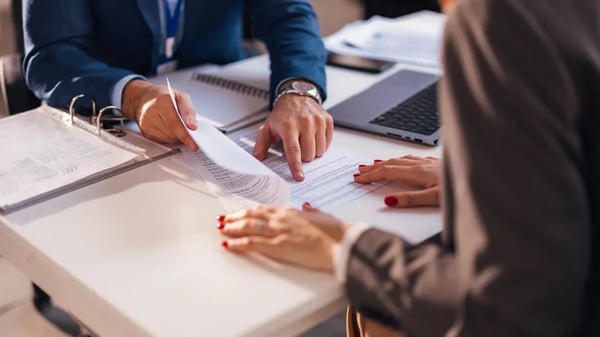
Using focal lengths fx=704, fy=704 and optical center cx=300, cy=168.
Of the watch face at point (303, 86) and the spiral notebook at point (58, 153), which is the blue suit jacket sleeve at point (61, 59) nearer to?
the spiral notebook at point (58, 153)

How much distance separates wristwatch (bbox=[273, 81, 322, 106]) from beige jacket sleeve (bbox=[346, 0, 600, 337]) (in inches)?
25.4

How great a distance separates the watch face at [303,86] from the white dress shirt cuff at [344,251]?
590mm

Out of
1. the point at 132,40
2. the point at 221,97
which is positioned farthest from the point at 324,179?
the point at 132,40

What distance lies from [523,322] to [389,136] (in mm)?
618

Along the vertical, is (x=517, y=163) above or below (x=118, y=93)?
above

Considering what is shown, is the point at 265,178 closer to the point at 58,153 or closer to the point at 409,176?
the point at 409,176

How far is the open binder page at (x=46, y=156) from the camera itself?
3.54 feet

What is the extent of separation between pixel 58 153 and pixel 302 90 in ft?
1.57

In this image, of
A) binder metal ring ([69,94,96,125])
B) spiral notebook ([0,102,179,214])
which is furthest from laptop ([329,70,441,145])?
binder metal ring ([69,94,96,125])

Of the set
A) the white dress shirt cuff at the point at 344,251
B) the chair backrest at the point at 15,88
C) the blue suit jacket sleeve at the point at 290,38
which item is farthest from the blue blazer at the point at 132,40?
the white dress shirt cuff at the point at 344,251

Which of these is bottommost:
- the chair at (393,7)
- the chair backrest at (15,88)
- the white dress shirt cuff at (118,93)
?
the chair at (393,7)

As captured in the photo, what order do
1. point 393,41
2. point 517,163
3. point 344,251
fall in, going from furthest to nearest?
1. point 393,41
2. point 344,251
3. point 517,163

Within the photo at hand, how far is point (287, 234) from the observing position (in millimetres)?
896

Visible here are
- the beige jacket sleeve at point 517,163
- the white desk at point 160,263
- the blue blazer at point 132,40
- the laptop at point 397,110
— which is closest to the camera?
the beige jacket sleeve at point 517,163
